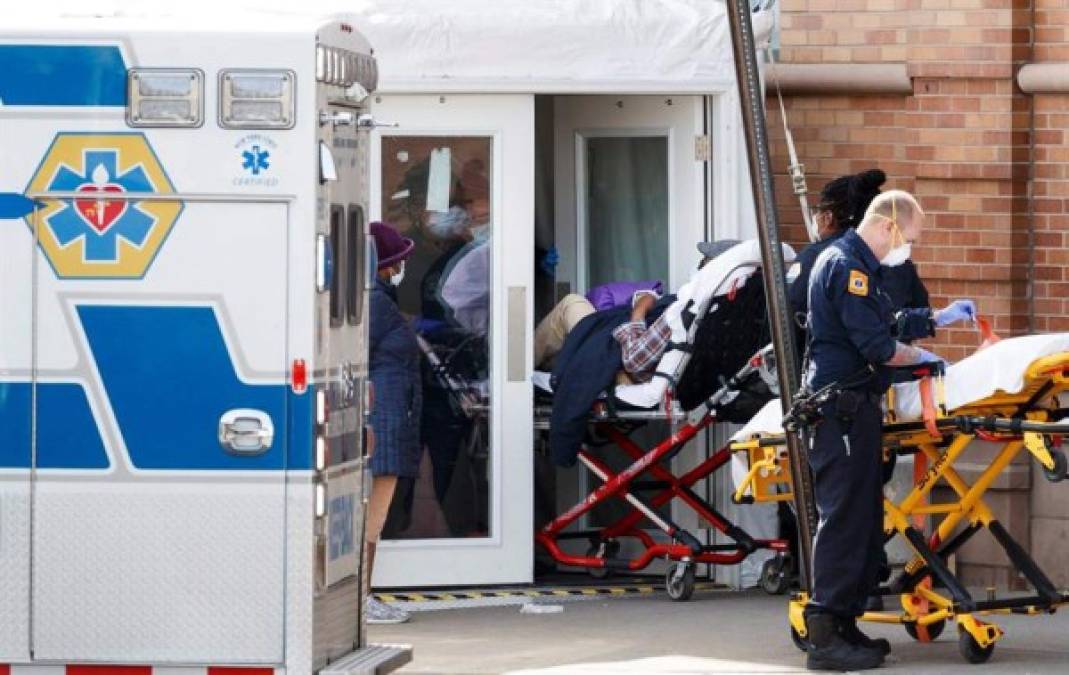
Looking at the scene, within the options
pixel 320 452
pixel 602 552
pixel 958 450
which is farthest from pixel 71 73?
pixel 602 552

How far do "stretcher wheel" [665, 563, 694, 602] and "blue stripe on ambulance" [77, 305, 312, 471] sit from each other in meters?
4.41

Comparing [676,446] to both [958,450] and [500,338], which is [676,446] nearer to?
[500,338]

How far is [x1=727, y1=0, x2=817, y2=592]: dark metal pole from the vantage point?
9773 mm

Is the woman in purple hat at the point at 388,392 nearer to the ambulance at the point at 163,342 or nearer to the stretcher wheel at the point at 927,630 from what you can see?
the stretcher wheel at the point at 927,630

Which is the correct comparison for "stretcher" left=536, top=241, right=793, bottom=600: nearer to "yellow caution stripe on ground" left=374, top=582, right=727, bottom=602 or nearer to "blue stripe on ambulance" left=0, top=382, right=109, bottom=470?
"yellow caution stripe on ground" left=374, top=582, right=727, bottom=602

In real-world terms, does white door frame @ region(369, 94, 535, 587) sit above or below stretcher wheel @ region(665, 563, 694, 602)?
above

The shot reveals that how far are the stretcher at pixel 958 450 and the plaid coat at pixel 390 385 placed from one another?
1.67 meters

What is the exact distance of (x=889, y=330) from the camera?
9.53 meters

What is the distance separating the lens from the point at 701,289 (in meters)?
11.6

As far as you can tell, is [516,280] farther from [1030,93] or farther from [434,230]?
[1030,93]

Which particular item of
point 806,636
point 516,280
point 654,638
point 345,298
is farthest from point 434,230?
point 345,298

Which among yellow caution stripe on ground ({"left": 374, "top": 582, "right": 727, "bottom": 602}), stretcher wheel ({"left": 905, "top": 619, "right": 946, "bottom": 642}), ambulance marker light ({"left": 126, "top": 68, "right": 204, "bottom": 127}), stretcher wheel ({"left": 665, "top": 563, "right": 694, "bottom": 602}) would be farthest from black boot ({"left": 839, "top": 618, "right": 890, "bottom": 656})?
ambulance marker light ({"left": 126, "top": 68, "right": 204, "bottom": 127})

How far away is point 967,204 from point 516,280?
229cm

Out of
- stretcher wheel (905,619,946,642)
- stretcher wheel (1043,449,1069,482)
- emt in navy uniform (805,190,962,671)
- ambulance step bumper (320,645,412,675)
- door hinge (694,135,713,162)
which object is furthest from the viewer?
door hinge (694,135,713,162)
